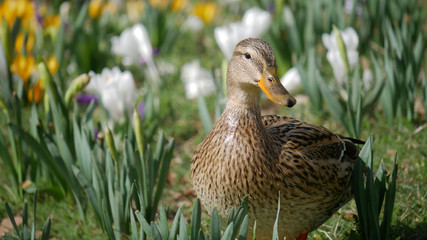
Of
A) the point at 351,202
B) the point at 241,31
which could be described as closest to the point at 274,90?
the point at 351,202

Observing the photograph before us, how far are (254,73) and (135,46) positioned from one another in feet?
7.73

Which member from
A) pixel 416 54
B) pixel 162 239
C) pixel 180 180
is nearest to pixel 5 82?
pixel 180 180

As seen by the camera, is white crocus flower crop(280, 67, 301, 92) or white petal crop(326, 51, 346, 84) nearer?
white petal crop(326, 51, 346, 84)

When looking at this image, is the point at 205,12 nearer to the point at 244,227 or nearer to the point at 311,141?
the point at 311,141

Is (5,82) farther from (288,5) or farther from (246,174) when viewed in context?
(288,5)

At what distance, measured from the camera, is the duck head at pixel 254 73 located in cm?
189

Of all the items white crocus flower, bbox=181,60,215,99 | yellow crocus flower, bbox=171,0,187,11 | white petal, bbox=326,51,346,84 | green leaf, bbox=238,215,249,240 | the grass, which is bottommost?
the grass

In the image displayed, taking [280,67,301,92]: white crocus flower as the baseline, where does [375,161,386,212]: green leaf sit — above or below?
below

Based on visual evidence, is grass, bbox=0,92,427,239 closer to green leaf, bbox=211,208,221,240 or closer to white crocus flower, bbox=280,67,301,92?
white crocus flower, bbox=280,67,301,92

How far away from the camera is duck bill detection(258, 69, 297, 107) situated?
183 centimetres

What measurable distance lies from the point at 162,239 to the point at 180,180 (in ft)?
4.94

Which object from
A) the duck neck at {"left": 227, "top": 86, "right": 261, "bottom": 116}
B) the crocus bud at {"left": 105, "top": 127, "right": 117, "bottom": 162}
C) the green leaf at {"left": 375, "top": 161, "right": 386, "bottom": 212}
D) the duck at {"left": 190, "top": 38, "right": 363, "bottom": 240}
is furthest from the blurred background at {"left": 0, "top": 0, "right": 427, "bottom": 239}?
the duck neck at {"left": 227, "top": 86, "right": 261, "bottom": 116}

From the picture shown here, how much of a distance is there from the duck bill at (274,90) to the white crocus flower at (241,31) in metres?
1.69

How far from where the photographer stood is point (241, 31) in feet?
12.2
